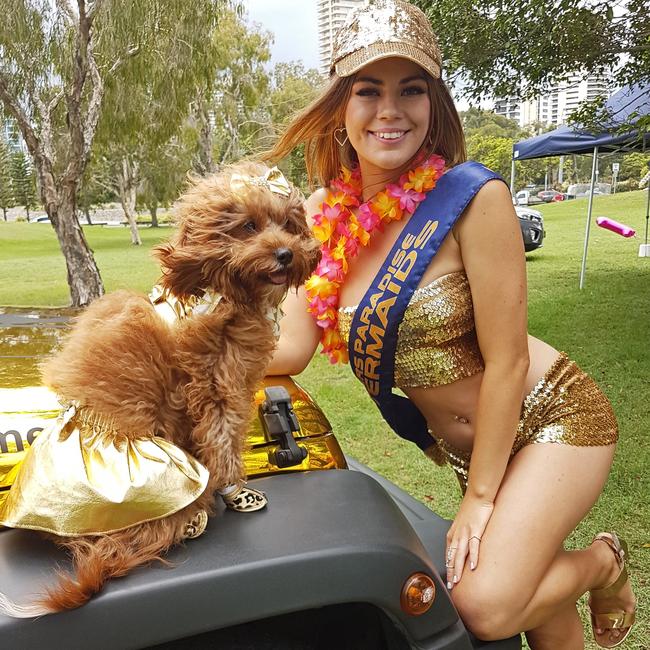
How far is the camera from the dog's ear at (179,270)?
136 centimetres

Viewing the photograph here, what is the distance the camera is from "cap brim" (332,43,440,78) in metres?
1.99

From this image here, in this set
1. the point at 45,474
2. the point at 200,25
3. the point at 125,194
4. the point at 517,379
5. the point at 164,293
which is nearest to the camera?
the point at 45,474

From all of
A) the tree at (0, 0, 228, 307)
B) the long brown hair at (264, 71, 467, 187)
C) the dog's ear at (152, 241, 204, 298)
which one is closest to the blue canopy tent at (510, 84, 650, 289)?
the tree at (0, 0, 228, 307)

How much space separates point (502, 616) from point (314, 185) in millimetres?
1761

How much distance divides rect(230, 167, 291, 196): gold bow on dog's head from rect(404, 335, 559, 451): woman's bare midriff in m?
0.94

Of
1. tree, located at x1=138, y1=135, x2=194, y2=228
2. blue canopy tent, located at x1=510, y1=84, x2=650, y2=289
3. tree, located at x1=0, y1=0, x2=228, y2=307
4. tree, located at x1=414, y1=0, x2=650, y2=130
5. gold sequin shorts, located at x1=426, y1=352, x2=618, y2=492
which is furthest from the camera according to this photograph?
tree, located at x1=138, y1=135, x2=194, y2=228

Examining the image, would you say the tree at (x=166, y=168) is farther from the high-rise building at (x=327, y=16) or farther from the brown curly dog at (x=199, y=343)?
the brown curly dog at (x=199, y=343)

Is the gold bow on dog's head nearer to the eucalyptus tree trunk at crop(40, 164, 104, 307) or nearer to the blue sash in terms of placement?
the blue sash

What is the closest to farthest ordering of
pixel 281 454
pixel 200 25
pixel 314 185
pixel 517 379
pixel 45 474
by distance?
pixel 45 474 < pixel 281 454 < pixel 517 379 < pixel 314 185 < pixel 200 25

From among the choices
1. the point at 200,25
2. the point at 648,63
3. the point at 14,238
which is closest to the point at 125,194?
the point at 14,238

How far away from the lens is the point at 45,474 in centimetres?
124

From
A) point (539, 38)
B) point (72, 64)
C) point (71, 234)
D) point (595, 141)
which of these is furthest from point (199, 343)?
point (72, 64)

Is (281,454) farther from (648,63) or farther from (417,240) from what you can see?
(648,63)

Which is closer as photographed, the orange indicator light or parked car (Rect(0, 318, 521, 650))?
parked car (Rect(0, 318, 521, 650))
